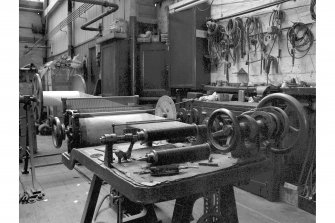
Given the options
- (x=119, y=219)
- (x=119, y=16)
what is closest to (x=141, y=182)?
(x=119, y=219)

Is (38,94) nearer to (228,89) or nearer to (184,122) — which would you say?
(184,122)

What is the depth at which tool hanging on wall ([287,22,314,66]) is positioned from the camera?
2.85 meters

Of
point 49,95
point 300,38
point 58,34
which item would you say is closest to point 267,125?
point 300,38

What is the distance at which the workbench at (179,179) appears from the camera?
1039mm

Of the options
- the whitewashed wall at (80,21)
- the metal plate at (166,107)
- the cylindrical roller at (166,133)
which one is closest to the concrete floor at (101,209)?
the metal plate at (166,107)

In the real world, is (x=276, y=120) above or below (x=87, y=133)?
above

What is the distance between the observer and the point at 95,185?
5.52 ft

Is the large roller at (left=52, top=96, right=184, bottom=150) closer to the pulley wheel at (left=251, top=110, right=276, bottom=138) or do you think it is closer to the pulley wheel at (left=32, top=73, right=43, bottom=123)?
the pulley wheel at (left=32, top=73, right=43, bottom=123)

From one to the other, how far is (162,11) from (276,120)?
14.9ft

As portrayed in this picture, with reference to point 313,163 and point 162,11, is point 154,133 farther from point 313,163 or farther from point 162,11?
point 162,11

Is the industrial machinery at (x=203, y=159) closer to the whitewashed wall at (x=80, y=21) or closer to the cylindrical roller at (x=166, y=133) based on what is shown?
the cylindrical roller at (x=166, y=133)

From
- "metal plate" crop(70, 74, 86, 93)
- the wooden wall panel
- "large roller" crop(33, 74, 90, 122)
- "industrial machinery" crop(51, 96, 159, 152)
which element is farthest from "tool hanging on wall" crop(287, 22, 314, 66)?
the wooden wall panel

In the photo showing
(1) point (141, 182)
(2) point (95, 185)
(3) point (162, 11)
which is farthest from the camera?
(3) point (162, 11)
